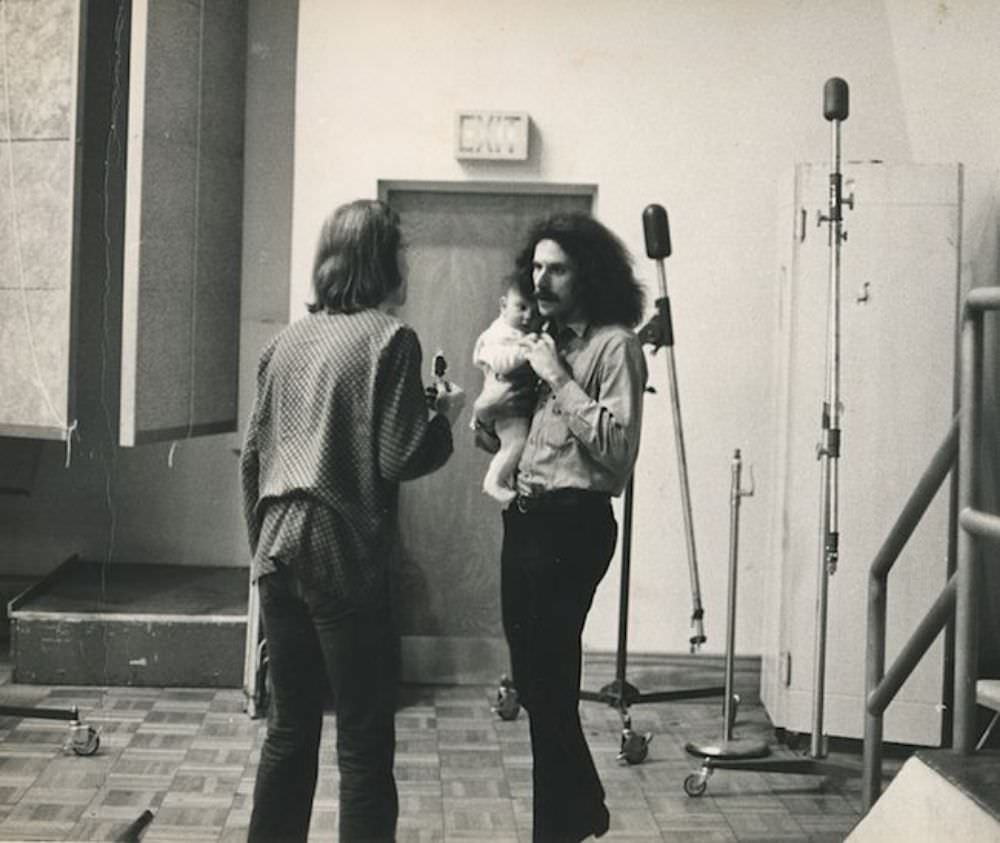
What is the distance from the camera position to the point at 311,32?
3602 millimetres

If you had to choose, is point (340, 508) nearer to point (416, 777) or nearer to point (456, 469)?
point (416, 777)

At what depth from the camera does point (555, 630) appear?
8.73 ft

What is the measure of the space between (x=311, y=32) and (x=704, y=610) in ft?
6.36

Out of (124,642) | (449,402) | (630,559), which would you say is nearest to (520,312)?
(449,402)

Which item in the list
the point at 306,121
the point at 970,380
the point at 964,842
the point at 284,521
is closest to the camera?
the point at 964,842

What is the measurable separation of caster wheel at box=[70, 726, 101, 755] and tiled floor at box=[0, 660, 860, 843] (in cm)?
2

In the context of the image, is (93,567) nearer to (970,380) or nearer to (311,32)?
(311,32)

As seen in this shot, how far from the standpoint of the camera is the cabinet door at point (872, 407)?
Answer: 3.66m

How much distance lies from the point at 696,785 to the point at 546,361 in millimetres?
1235

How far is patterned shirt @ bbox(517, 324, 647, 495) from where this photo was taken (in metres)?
2.64

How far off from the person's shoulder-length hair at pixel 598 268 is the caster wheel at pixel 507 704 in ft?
4.85

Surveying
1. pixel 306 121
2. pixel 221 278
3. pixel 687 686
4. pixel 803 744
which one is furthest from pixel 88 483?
pixel 803 744

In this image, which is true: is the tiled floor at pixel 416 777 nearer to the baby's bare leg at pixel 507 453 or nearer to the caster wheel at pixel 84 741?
the caster wheel at pixel 84 741

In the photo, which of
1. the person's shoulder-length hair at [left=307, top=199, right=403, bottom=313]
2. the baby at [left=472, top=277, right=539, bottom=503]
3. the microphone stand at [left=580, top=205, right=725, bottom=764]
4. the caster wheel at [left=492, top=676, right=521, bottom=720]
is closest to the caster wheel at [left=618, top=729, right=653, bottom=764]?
the microphone stand at [left=580, top=205, right=725, bottom=764]
